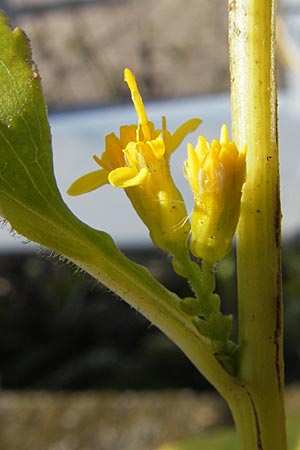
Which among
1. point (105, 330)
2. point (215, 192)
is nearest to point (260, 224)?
point (215, 192)

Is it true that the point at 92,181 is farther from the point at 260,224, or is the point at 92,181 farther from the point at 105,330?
the point at 105,330

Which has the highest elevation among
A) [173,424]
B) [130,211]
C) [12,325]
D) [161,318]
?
[161,318]

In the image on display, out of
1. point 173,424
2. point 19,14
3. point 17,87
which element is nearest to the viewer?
point 17,87

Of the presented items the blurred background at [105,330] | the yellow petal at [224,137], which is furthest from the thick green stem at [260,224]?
the blurred background at [105,330]

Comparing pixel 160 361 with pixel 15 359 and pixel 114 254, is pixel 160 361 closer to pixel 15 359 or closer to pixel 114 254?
pixel 15 359

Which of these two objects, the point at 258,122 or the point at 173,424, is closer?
the point at 258,122

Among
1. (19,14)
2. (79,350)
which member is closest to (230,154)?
(79,350)

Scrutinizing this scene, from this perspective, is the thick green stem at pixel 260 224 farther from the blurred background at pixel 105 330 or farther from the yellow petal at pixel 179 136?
the blurred background at pixel 105 330
